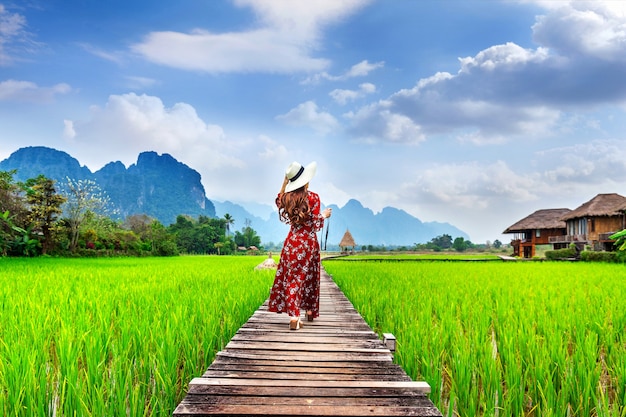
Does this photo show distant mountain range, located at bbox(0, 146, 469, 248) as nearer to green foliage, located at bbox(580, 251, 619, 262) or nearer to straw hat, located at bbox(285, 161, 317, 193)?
green foliage, located at bbox(580, 251, 619, 262)

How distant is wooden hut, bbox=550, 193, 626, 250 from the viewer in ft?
82.5

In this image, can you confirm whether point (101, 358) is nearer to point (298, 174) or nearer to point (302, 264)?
point (302, 264)

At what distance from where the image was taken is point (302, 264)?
4051mm

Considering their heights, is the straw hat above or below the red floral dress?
above

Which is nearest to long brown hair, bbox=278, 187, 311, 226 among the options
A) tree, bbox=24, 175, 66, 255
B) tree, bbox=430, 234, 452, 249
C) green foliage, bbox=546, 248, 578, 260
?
tree, bbox=24, 175, 66, 255

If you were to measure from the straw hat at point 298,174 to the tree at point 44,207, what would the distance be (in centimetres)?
2013

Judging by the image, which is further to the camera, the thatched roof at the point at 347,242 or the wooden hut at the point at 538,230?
the thatched roof at the point at 347,242

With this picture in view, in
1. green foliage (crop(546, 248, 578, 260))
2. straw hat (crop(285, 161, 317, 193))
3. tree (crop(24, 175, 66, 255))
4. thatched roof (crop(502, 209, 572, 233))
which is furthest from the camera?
thatched roof (crop(502, 209, 572, 233))

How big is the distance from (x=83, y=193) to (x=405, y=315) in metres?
24.1

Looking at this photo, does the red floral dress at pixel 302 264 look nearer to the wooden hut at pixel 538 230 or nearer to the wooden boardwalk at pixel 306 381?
the wooden boardwalk at pixel 306 381

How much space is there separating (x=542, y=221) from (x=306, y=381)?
37308 mm

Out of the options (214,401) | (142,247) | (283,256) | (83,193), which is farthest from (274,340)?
(142,247)

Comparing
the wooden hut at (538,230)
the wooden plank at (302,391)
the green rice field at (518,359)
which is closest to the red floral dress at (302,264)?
the green rice field at (518,359)

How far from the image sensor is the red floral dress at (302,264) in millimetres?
4047
